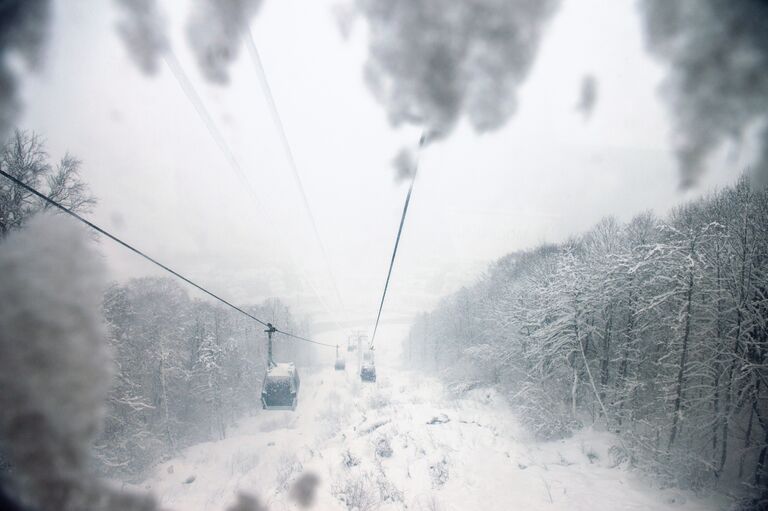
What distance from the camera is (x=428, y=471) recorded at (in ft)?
39.1

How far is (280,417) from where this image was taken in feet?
95.0

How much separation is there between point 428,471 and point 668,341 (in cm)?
1336

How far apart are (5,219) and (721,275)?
26118mm

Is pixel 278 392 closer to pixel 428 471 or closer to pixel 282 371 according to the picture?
pixel 282 371

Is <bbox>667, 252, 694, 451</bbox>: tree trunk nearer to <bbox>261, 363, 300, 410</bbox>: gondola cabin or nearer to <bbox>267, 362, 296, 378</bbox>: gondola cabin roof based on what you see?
<bbox>261, 363, 300, 410</bbox>: gondola cabin

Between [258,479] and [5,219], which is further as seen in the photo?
[258,479]

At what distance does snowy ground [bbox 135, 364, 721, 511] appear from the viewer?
9.99m

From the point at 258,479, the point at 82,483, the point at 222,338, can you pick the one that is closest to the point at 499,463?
the point at 258,479

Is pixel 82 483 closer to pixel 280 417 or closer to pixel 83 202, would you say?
pixel 83 202

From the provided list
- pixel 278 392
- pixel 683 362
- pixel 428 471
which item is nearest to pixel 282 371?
pixel 278 392

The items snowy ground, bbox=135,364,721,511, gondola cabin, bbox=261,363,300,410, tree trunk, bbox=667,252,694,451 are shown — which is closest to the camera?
snowy ground, bbox=135,364,721,511

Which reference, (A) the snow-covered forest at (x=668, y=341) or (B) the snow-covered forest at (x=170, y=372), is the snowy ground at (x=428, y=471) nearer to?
(A) the snow-covered forest at (x=668, y=341)

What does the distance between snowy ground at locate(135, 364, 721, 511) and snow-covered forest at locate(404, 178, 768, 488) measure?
5.15ft

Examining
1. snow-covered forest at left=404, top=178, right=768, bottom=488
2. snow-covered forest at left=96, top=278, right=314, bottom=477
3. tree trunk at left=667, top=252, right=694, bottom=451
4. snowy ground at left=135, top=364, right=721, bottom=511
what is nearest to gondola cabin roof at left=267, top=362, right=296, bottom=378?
snowy ground at left=135, top=364, right=721, bottom=511
